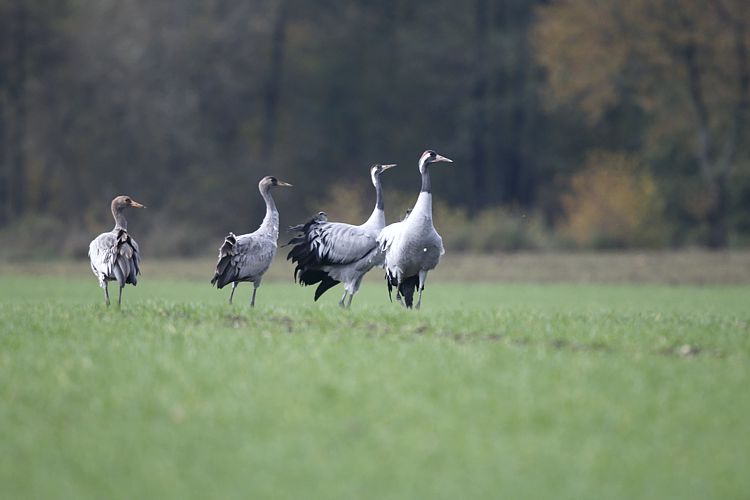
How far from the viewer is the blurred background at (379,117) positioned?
43.8 metres

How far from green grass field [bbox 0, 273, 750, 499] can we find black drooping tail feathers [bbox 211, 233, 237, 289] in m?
3.53

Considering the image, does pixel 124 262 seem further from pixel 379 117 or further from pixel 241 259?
pixel 379 117

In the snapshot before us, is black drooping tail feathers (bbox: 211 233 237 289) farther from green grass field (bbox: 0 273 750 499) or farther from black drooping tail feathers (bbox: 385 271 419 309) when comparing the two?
green grass field (bbox: 0 273 750 499)

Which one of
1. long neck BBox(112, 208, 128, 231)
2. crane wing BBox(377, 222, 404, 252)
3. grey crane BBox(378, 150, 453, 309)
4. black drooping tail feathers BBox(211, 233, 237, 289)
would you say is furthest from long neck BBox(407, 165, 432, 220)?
long neck BBox(112, 208, 128, 231)

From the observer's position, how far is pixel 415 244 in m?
16.1

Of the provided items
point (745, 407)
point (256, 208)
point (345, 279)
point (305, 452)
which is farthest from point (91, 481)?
point (256, 208)

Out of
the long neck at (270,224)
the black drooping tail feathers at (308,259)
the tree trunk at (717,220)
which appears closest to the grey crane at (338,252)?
the black drooping tail feathers at (308,259)

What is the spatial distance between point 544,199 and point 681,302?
37.1 meters

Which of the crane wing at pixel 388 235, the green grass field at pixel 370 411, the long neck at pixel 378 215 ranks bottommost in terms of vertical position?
the green grass field at pixel 370 411

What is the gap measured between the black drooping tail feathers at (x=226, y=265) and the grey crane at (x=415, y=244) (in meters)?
2.10

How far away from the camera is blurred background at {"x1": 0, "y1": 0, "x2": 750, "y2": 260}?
43.8 metres

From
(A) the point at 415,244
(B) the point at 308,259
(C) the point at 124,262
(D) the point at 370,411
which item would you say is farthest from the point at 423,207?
(D) the point at 370,411

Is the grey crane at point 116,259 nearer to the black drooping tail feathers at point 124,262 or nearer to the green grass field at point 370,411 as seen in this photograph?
the black drooping tail feathers at point 124,262

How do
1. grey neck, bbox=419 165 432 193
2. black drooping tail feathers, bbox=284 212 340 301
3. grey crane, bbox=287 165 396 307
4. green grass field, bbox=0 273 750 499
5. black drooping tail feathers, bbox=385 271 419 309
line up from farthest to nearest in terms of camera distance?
1. black drooping tail feathers, bbox=284 212 340 301
2. grey crane, bbox=287 165 396 307
3. black drooping tail feathers, bbox=385 271 419 309
4. grey neck, bbox=419 165 432 193
5. green grass field, bbox=0 273 750 499
